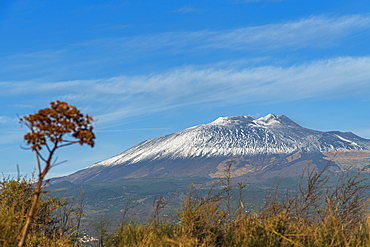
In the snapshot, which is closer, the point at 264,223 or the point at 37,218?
the point at 264,223

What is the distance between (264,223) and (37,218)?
5.56 meters

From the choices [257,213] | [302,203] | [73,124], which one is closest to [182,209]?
[257,213]

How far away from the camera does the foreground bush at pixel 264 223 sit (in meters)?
5.02

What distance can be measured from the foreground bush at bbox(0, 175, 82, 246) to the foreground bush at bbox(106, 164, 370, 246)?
1.43 meters

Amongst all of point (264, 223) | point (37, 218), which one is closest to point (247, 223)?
point (264, 223)

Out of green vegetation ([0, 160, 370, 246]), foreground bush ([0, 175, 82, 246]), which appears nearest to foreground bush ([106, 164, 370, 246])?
green vegetation ([0, 160, 370, 246])

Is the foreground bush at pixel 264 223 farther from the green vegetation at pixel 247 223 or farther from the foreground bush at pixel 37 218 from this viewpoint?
the foreground bush at pixel 37 218

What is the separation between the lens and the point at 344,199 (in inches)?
235

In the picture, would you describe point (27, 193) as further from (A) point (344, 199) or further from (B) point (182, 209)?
(A) point (344, 199)

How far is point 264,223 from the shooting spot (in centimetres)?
542

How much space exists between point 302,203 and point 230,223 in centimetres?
171

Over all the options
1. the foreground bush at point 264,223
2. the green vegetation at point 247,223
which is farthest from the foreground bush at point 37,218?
the foreground bush at point 264,223

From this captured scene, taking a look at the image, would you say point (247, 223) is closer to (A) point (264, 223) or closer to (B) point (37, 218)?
(A) point (264, 223)

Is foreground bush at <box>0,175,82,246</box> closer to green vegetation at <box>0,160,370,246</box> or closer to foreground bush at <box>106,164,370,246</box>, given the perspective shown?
green vegetation at <box>0,160,370,246</box>
